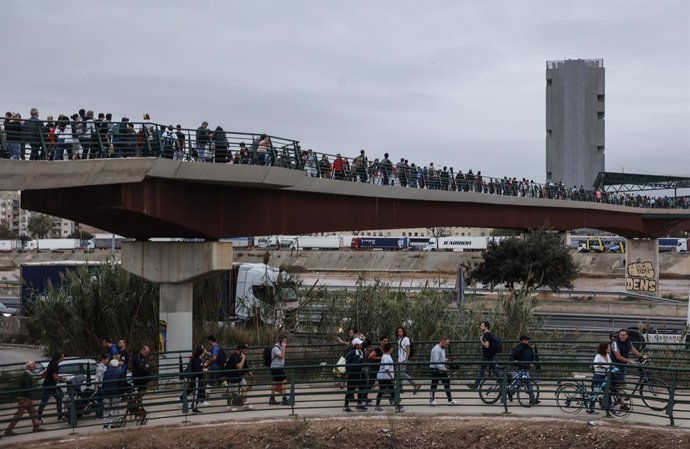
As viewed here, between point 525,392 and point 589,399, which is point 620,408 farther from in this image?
point 525,392

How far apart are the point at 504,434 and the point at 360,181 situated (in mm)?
16766

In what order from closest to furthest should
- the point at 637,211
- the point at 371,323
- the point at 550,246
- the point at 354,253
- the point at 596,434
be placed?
the point at 596,434 < the point at 371,323 < the point at 550,246 < the point at 637,211 < the point at 354,253

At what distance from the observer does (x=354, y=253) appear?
114 meters

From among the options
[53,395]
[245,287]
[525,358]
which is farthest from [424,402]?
[245,287]

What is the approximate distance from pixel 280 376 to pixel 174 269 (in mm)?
7178

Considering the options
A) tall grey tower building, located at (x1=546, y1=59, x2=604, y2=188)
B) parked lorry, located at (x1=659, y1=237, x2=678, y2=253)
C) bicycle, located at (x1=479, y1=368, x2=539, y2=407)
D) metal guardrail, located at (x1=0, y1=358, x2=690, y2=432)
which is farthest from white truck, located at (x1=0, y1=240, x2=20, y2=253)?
bicycle, located at (x1=479, y1=368, x2=539, y2=407)

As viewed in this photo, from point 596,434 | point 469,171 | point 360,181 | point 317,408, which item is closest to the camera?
point 596,434

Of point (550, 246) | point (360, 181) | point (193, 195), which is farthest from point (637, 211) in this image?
point (193, 195)

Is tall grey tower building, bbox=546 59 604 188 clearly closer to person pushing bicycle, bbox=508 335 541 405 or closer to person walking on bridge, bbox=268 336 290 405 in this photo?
person pushing bicycle, bbox=508 335 541 405

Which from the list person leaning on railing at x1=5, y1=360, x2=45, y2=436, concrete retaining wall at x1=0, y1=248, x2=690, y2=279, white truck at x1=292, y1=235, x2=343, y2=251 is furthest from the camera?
white truck at x1=292, y1=235, x2=343, y2=251

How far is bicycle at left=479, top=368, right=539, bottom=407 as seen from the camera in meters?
18.8

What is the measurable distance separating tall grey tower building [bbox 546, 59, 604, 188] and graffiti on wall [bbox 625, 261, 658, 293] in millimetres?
80825

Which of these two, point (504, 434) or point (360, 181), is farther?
point (360, 181)

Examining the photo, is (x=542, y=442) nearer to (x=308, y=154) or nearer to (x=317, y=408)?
(x=317, y=408)
